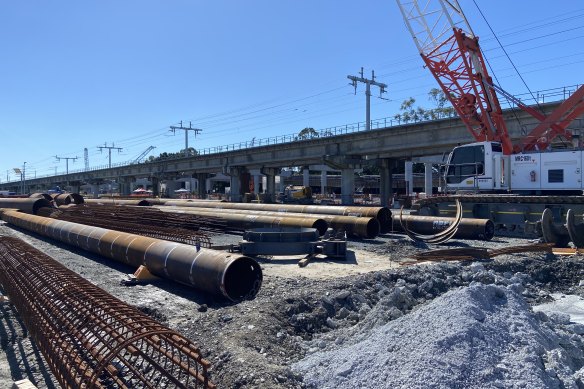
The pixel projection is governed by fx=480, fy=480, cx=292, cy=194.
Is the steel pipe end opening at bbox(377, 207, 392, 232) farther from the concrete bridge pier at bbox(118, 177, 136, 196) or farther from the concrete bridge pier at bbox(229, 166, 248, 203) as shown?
the concrete bridge pier at bbox(118, 177, 136, 196)

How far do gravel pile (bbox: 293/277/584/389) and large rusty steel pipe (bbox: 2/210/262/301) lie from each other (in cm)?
322

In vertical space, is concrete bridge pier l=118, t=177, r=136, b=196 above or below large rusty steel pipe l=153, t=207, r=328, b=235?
above

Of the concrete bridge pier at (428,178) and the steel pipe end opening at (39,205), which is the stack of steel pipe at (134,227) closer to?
the steel pipe end opening at (39,205)

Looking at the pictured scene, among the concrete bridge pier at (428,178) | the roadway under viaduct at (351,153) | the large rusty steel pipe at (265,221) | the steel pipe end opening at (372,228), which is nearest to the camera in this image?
the large rusty steel pipe at (265,221)

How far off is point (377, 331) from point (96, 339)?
349cm

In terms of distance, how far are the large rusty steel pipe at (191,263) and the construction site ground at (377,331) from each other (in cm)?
32

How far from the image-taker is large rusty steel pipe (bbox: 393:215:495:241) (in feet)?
55.3

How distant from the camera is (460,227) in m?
17.3

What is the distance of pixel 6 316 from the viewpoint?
26.0ft

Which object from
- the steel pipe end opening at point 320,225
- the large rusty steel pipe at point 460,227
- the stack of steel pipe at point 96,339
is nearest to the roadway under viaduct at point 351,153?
the large rusty steel pipe at point 460,227

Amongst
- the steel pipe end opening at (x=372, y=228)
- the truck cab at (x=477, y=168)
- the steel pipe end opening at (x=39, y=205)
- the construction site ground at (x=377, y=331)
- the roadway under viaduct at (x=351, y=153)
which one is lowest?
the construction site ground at (x=377, y=331)

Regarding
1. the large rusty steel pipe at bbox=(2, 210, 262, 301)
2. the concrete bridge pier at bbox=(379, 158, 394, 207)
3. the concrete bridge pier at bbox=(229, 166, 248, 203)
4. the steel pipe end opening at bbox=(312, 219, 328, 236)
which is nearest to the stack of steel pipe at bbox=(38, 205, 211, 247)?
the large rusty steel pipe at bbox=(2, 210, 262, 301)

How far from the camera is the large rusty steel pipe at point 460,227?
55.3ft

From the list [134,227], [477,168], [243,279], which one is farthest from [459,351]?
[477,168]
